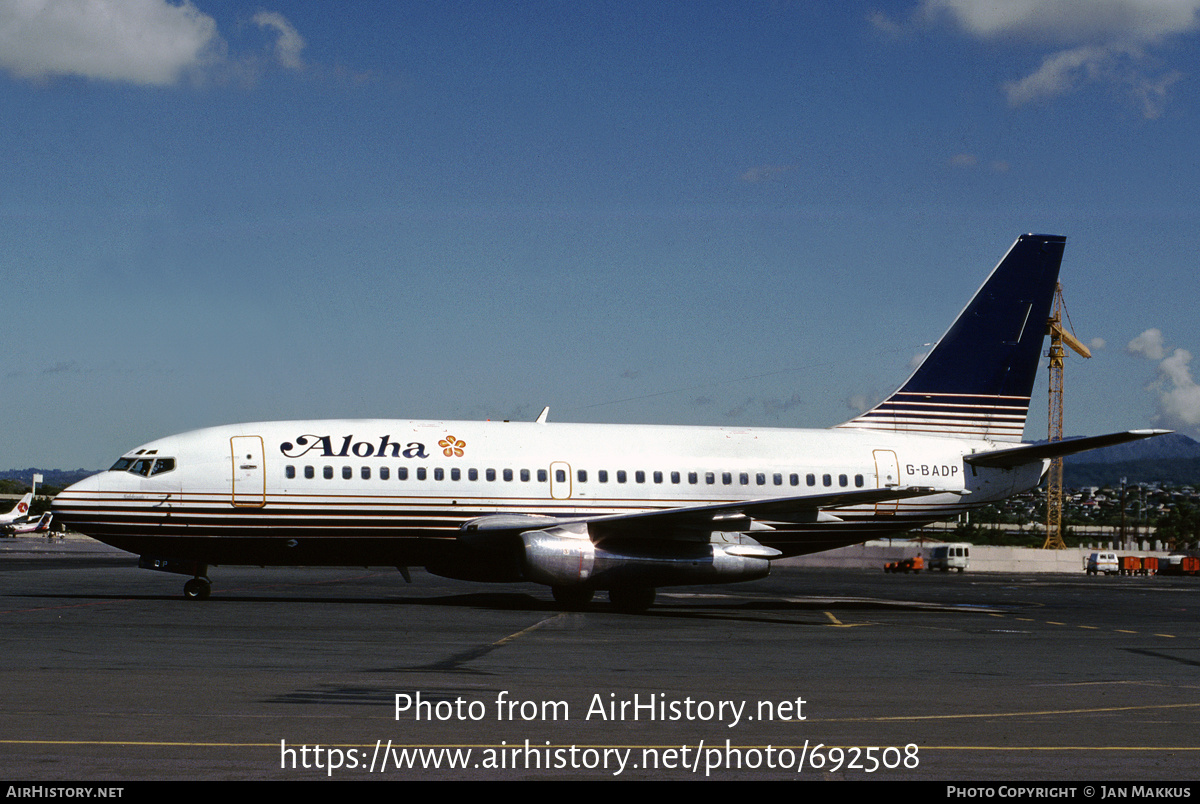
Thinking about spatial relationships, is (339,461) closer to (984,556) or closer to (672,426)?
(672,426)

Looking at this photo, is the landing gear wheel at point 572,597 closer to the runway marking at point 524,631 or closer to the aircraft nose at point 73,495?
the runway marking at point 524,631

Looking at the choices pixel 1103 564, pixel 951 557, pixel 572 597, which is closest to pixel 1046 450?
pixel 572 597

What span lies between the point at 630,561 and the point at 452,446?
5.35m

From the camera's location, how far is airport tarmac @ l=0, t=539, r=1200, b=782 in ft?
31.2

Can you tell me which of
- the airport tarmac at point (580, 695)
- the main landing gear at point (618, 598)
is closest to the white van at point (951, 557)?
the airport tarmac at point (580, 695)

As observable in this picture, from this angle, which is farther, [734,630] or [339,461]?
[339,461]

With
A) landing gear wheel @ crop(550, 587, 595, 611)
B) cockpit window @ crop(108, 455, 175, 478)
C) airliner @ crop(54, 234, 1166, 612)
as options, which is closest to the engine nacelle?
airliner @ crop(54, 234, 1166, 612)

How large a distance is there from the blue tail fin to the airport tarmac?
9.04m

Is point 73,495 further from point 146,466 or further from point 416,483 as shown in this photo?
point 416,483

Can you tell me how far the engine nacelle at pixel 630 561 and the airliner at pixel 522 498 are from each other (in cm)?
4

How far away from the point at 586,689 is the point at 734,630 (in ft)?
32.6
